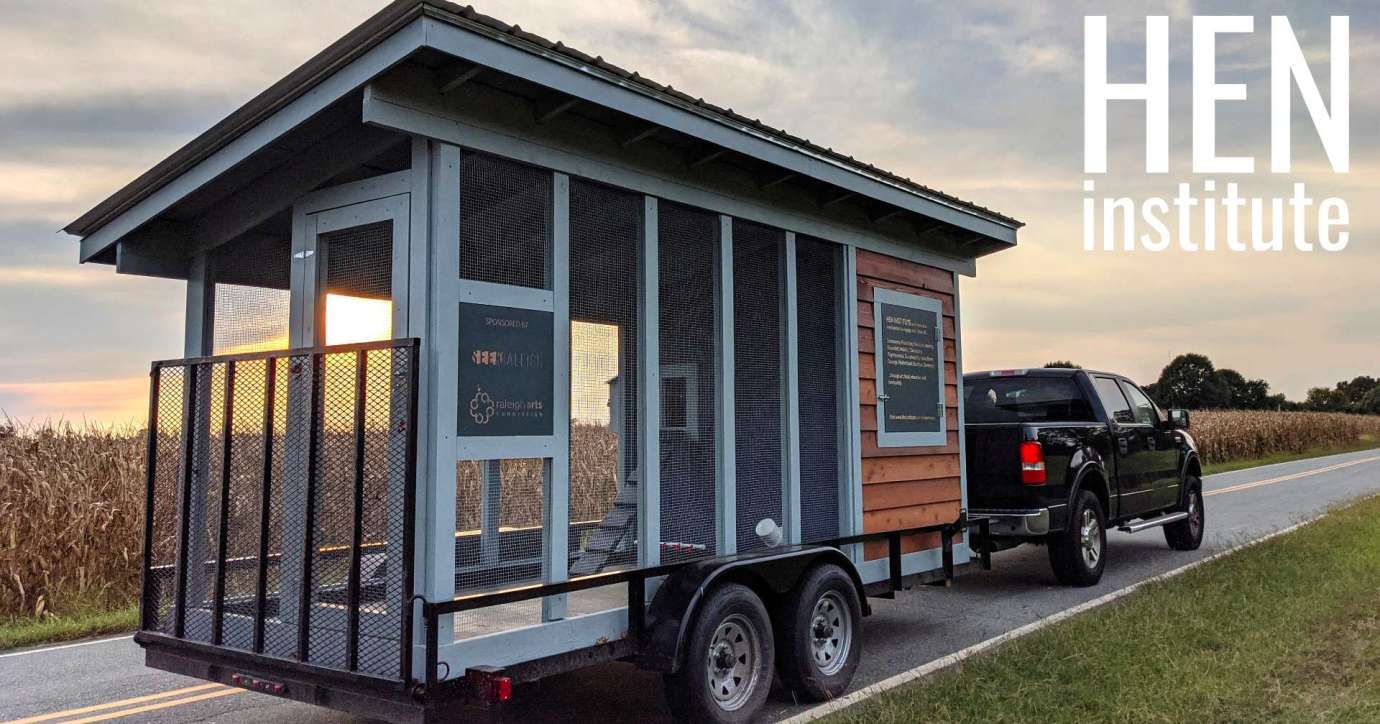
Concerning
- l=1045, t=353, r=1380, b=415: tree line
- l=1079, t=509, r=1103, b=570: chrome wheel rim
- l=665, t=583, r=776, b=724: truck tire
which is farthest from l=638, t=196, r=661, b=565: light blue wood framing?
l=1045, t=353, r=1380, b=415: tree line

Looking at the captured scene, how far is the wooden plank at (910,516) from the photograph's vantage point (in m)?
7.18

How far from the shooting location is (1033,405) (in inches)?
420

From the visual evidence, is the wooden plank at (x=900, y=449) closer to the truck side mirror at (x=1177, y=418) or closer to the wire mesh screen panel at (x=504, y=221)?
the wire mesh screen panel at (x=504, y=221)

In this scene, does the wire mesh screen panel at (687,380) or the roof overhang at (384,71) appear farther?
the wire mesh screen panel at (687,380)

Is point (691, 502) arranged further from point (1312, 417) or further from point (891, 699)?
point (1312, 417)

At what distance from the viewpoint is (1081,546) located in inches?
382

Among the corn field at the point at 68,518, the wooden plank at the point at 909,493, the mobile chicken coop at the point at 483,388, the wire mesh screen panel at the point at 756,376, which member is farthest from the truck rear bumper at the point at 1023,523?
the corn field at the point at 68,518

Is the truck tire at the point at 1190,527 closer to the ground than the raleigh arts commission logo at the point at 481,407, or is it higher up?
Answer: closer to the ground

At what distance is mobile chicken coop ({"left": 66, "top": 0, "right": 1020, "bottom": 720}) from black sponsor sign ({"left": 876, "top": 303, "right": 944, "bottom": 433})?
0.81 metres

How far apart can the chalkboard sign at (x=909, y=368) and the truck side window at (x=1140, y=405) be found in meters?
4.21

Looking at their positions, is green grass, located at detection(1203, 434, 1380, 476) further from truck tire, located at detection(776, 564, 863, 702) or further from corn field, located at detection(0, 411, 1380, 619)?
corn field, located at detection(0, 411, 1380, 619)

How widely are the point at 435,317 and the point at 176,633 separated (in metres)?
2.48

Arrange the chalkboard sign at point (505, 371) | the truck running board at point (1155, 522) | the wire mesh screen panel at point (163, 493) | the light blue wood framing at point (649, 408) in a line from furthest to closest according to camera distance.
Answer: the truck running board at point (1155, 522) → the wire mesh screen panel at point (163, 493) → the light blue wood framing at point (649, 408) → the chalkboard sign at point (505, 371)

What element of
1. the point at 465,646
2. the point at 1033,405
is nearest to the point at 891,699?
the point at 465,646
